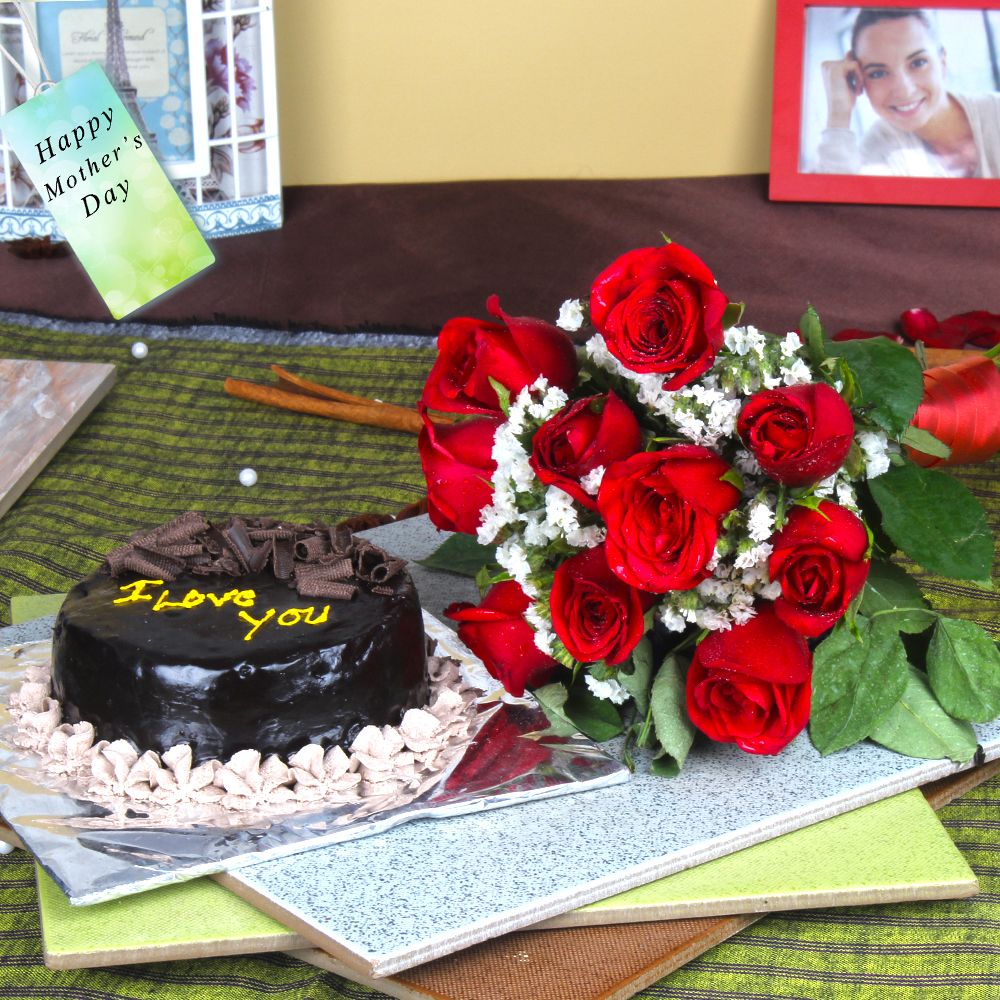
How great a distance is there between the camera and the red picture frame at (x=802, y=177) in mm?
1792

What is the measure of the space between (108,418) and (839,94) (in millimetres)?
1009

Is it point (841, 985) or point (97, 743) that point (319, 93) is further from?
point (841, 985)

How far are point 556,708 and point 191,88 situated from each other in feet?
3.80

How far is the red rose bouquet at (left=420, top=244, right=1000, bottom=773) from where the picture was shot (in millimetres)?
763

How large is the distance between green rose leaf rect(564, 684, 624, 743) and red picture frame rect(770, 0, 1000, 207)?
1111 mm

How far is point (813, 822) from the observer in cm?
83

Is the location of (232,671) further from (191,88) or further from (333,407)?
(191,88)

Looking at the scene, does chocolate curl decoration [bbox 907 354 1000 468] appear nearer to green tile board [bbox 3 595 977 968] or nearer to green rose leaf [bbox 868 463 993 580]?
green rose leaf [bbox 868 463 993 580]

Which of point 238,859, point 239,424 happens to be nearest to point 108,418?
point 239,424

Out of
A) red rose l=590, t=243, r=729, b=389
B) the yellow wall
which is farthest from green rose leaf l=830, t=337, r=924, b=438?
the yellow wall

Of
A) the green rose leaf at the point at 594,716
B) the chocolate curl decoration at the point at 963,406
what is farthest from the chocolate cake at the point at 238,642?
the chocolate curl decoration at the point at 963,406

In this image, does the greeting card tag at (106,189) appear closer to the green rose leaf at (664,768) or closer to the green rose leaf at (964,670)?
the green rose leaf at (664,768)

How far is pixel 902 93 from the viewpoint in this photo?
5.90 feet

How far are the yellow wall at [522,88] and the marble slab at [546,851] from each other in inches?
50.1
